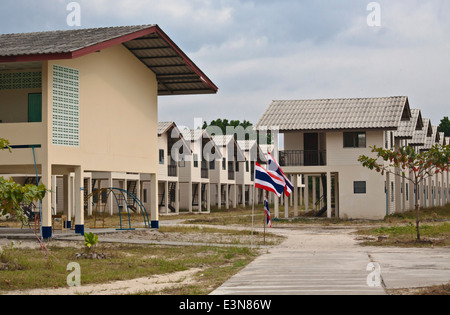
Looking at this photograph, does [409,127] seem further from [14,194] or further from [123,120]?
[14,194]

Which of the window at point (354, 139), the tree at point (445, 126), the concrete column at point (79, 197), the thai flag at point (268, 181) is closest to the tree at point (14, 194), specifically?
the thai flag at point (268, 181)

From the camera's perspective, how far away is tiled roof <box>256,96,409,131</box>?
39156 mm

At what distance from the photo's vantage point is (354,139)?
39.7m

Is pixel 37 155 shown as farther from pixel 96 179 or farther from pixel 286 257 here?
pixel 96 179

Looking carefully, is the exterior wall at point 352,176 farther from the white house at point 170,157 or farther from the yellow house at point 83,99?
the white house at point 170,157

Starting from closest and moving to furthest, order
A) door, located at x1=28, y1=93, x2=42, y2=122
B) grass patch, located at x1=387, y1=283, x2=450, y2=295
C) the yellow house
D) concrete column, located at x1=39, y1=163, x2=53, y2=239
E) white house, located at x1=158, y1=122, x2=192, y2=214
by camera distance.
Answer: grass patch, located at x1=387, y1=283, x2=450, y2=295
concrete column, located at x1=39, y1=163, x2=53, y2=239
the yellow house
door, located at x1=28, y1=93, x2=42, y2=122
white house, located at x1=158, y1=122, x2=192, y2=214

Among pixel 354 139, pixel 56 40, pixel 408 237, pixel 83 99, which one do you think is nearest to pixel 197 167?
pixel 354 139

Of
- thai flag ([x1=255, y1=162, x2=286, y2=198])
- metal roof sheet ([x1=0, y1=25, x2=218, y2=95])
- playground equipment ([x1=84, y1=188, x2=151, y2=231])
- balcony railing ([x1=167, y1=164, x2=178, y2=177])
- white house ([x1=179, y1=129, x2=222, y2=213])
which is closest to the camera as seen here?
metal roof sheet ([x1=0, y1=25, x2=218, y2=95])

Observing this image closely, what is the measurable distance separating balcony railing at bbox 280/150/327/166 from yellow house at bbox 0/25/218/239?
11661mm

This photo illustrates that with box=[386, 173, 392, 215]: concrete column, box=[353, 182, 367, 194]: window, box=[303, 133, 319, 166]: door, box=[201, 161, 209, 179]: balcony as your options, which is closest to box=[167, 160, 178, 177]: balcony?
box=[201, 161, 209, 179]: balcony

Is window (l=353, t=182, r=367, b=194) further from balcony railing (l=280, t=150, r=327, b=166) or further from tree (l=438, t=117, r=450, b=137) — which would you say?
tree (l=438, t=117, r=450, b=137)

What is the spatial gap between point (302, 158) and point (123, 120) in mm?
15756

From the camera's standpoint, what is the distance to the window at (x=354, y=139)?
39.6m
